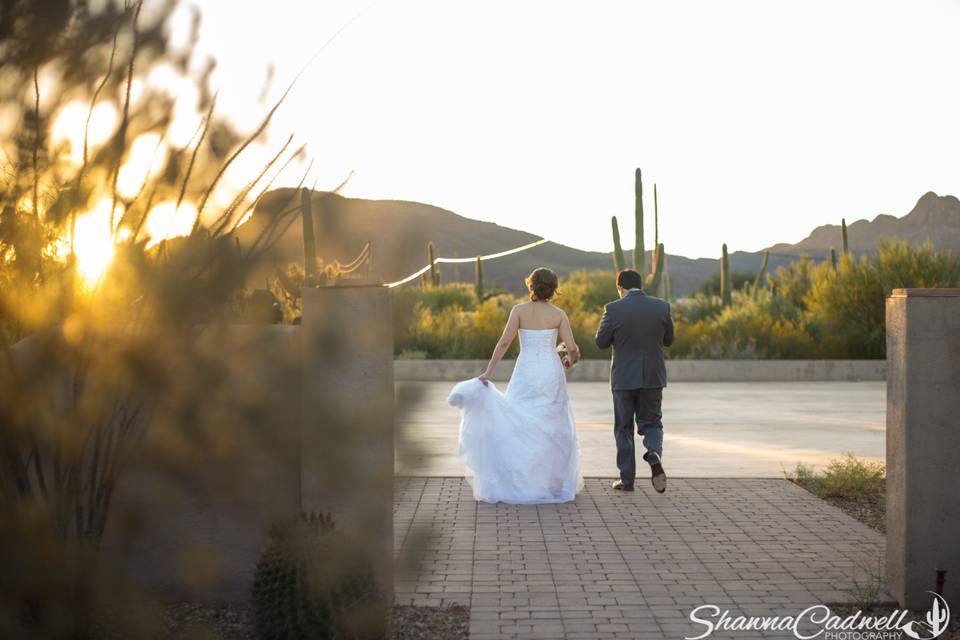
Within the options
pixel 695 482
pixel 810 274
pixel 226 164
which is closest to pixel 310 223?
pixel 226 164

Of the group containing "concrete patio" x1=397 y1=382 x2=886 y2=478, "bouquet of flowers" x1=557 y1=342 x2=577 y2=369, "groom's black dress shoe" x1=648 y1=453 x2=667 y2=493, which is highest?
"bouquet of flowers" x1=557 y1=342 x2=577 y2=369

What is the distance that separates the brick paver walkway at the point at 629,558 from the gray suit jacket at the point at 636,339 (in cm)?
100

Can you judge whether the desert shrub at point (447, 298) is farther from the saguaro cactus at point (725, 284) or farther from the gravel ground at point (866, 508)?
the gravel ground at point (866, 508)

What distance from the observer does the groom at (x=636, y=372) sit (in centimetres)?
1028

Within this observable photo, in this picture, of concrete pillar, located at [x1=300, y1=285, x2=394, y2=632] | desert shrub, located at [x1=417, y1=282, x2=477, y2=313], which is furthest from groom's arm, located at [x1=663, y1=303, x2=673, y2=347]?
desert shrub, located at [x1=417, y1=282, x2=477, y2=313]

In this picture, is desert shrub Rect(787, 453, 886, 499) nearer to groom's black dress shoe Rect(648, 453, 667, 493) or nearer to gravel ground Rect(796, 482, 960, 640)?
gravel ground Rect(796, 482, 960, 640)

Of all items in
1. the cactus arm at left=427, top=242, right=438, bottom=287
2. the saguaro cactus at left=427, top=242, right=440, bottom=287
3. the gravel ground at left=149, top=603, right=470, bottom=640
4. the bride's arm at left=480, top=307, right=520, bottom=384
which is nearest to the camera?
the cactus arm at left=427, top=242, right=438, bottom=287

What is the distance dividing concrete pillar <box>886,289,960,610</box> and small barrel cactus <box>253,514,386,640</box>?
2.90 meters

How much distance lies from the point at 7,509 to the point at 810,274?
99.3 ft

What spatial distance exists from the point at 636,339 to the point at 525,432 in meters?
1.23

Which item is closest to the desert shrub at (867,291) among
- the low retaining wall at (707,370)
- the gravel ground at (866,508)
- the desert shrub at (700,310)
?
the low retaining wall at (707,370)

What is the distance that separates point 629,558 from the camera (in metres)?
7.80

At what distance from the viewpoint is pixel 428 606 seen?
6.60m

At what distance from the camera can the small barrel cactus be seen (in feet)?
16.3
